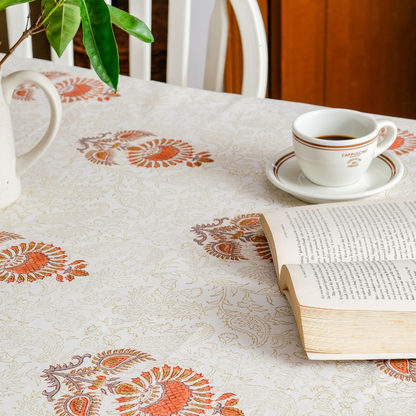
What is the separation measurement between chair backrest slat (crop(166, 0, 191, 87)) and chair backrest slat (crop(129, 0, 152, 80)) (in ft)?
0.16

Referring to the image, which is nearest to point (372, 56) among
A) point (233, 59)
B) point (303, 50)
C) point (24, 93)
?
point (303, 50)

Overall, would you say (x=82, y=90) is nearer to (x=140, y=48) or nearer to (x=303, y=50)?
(x=140, y=48)

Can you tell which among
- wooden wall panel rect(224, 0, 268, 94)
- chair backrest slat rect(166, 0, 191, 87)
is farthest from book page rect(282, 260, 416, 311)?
wooden wall panel rect(224, 0, 268, 94)

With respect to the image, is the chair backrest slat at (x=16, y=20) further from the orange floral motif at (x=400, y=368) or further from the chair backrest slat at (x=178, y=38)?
the orange floral motif at (x=400, y=368)

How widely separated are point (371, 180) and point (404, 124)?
21cm

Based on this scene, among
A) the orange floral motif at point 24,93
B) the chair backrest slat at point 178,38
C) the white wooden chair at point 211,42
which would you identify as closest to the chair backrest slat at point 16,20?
the white wooden chair at point 211,42

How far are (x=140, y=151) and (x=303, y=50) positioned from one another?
4.12 ft

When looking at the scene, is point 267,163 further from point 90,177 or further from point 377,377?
point 377,377

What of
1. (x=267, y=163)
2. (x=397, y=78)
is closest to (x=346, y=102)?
(x=397, y=78)

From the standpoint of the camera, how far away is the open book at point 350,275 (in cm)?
45

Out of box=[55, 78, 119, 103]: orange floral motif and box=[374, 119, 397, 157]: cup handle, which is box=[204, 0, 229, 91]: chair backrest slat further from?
box=[374, 119, 397, 157]: cup handle

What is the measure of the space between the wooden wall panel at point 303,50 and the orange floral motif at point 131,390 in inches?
63.2

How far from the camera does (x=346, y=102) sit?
6.46 feet

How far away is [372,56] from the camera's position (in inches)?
73.2
